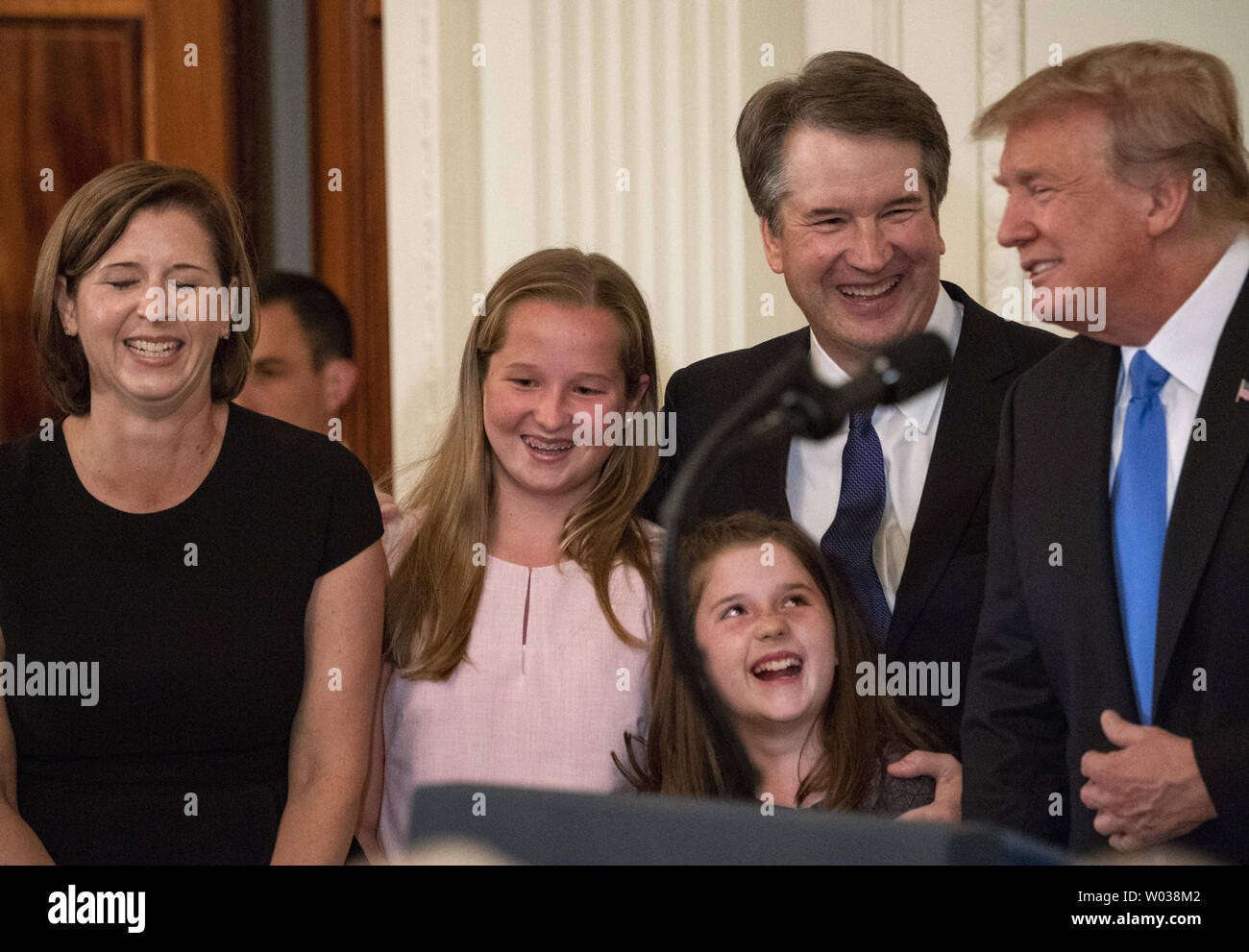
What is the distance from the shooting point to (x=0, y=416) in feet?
8.21

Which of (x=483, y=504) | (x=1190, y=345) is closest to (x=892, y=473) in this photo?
(x=1190, y=345)

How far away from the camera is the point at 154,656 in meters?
1.50

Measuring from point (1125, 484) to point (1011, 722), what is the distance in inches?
11.2

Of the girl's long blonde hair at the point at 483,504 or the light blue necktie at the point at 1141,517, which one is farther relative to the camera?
the girl's long blonde hair at the point at 483,504

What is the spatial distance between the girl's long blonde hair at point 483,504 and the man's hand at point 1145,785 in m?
0.52

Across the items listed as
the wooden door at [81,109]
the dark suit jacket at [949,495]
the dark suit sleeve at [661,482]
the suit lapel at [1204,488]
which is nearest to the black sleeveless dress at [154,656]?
the dark suit sleeve at [661,482]

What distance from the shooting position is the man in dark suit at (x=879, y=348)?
1.66 meters

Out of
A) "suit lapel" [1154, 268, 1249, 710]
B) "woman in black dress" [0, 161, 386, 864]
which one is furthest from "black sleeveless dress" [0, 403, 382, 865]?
"suit lapel" [1154, 268, 1249, 710]

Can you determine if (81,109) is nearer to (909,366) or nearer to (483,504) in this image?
(483,504)

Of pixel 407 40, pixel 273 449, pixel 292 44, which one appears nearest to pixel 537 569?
pixel 273 449

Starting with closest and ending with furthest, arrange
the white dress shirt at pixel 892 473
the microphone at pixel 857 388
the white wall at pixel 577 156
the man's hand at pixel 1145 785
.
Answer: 1. the microphone at pixel 857 388
2. the man's hand at pixel 1145 785
3. the white dress shirt at pixel 892 473
4. the white wall at pixel 577 156

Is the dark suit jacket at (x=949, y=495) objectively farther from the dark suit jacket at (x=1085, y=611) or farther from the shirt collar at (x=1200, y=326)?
the shirt collar at (x=1200, y=326)

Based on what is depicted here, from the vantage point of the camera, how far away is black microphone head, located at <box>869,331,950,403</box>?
87 centimetres

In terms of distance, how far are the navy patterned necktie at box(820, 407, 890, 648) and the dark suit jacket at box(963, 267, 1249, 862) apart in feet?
0.56
